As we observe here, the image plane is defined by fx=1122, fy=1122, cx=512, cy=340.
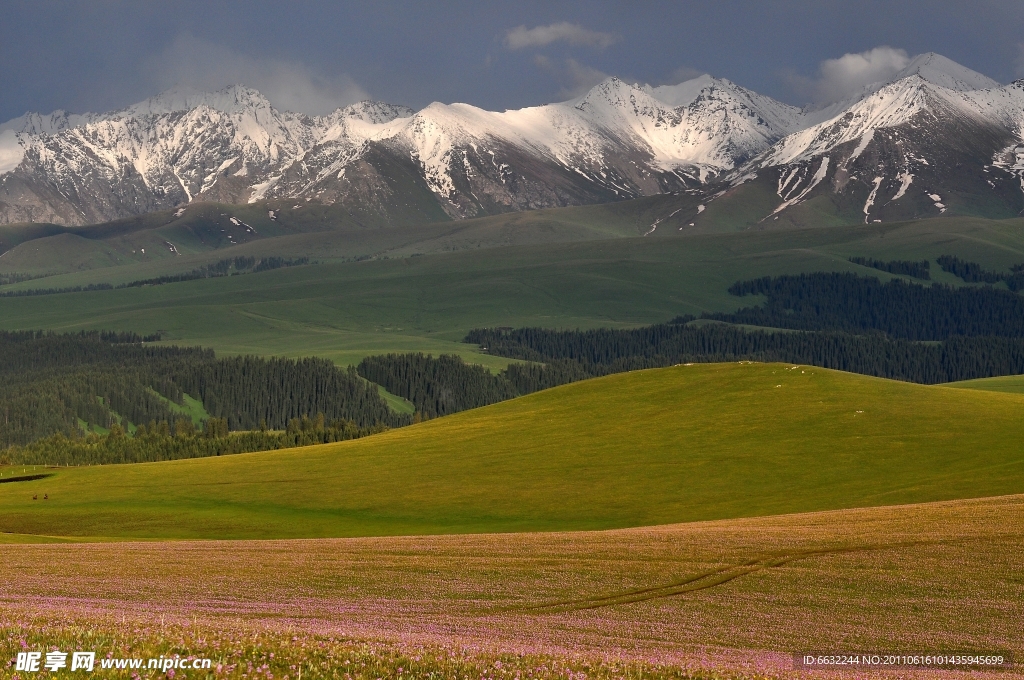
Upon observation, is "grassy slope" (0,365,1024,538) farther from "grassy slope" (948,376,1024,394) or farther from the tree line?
the tree line

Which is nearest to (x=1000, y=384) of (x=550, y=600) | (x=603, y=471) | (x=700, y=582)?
(x=603, y=471)

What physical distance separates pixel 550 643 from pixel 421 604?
10392 millimetres

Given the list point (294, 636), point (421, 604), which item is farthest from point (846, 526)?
point (294, 636)

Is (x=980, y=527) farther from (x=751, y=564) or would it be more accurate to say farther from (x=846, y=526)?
(x=751, y=564)

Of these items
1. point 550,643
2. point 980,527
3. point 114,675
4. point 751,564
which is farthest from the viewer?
point 980,527

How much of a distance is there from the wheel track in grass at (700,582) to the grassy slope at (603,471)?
33.5 metres

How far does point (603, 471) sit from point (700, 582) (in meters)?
59.6

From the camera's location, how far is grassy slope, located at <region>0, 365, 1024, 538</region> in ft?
297

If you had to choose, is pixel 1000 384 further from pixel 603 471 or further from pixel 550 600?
pixel 550 600

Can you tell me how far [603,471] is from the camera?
105062 millimetres

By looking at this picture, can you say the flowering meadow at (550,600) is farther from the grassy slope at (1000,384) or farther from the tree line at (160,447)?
the tree line at (160,447)

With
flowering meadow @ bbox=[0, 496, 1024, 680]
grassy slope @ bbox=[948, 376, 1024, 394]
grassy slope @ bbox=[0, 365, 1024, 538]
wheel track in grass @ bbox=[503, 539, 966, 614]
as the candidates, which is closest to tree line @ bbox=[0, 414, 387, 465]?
grassy slope @ bbox=[0, 365, 1024, 538]

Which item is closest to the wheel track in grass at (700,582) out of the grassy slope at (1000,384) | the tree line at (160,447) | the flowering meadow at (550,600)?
the flowering meadow at (550,600)

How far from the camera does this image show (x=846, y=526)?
195ft
